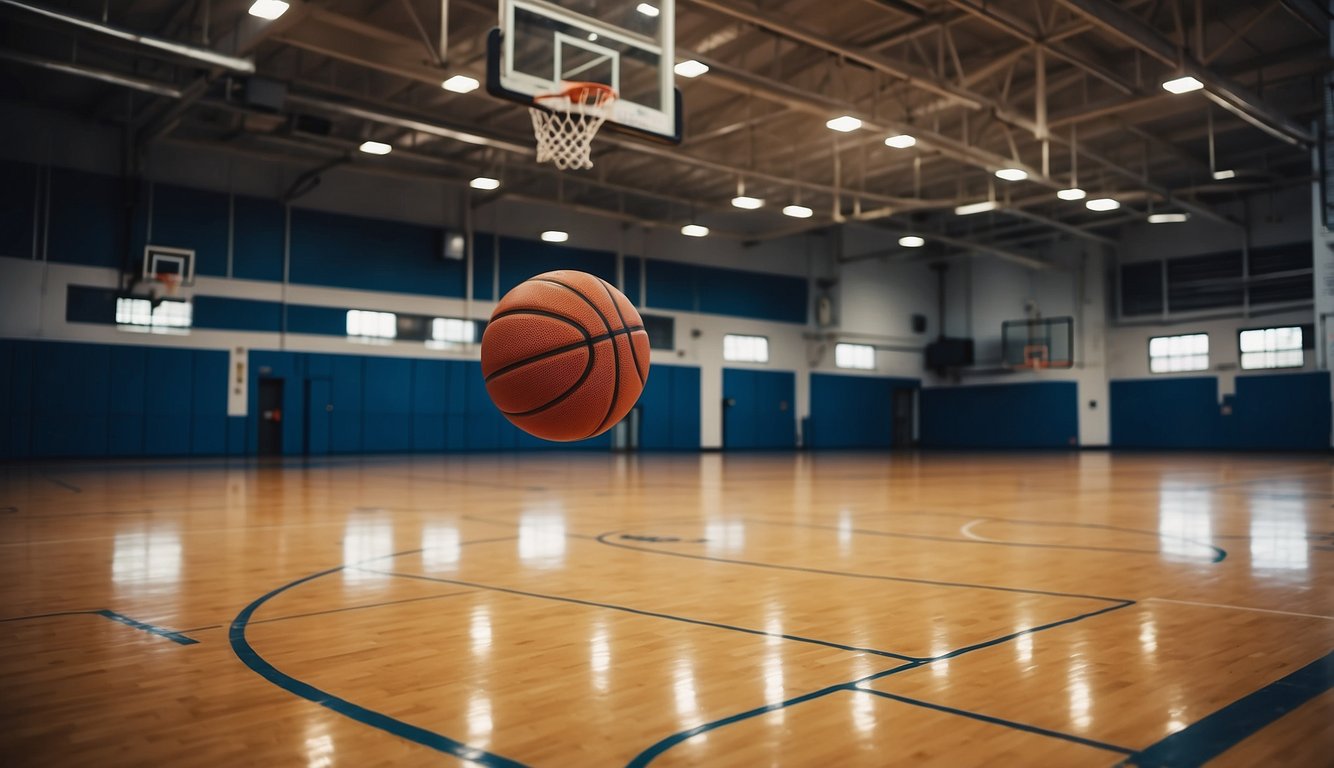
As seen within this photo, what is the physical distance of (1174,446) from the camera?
88.3ft

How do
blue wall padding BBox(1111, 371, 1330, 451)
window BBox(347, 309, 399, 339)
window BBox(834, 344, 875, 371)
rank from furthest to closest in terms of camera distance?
window BBox(834, 344, 875, 371), blue wall padding BBox(1111, 371, 1330, 451), window BBox(347, 309, 399, 339)

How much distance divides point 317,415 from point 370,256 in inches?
146

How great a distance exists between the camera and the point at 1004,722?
2691mm

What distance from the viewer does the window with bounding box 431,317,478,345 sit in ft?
74.0

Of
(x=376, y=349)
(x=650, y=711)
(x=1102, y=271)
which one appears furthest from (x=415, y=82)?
(x=1102, y=271)

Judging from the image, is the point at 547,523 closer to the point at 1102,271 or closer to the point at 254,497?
the point at 254,497

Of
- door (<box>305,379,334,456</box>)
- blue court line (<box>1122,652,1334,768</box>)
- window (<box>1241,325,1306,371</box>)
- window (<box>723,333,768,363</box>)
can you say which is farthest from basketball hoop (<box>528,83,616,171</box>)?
window (<box>1241,325,1306,371</box>)

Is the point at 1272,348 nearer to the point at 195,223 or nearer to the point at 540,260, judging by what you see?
the point at 540,260

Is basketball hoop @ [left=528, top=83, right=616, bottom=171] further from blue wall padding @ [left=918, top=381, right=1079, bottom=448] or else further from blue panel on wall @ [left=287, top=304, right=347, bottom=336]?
blue wall padding @ [left=918, top=381, right=1079, bottom=448]

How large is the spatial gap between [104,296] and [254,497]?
1047cm

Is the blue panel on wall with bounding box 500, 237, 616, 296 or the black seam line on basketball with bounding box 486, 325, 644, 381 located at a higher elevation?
the blue panel on wall with bounding box 500, 237, 616, 296

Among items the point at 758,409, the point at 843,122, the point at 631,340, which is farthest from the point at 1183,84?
the point at 758,409

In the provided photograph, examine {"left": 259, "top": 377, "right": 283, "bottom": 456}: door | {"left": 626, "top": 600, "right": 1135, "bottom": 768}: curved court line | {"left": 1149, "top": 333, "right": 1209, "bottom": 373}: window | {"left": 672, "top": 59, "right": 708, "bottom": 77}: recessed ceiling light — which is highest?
{"left": 672, "top": 59, "right": 708, "bottom": 77}: recessed ceiling light

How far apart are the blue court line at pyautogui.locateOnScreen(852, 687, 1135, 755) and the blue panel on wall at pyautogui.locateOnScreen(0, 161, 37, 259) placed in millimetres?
19216
